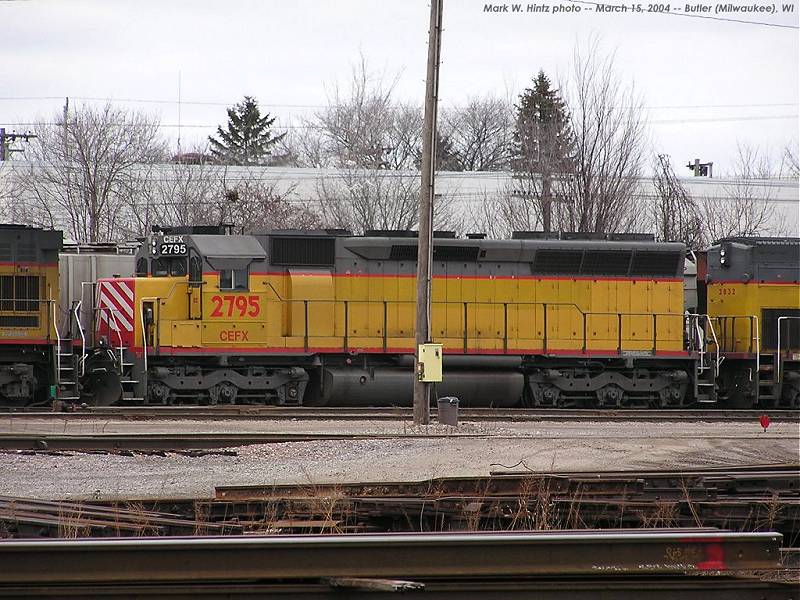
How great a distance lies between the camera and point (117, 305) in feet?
61.2

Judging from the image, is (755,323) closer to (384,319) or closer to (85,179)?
(384,319)

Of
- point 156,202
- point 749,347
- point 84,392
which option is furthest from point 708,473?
point 156,202

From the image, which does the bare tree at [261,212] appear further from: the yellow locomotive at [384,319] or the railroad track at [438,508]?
the railroad track at [438,508]

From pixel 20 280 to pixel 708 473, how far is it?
13740 millimetres

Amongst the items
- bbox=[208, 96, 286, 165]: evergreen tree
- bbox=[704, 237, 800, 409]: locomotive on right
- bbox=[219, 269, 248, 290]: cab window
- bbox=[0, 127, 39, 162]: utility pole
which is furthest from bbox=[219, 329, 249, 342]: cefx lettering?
bbox=[208, 96, 286, 165]: evergreen tree

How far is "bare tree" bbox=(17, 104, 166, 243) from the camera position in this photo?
3553cm

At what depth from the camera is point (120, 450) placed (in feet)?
42.0

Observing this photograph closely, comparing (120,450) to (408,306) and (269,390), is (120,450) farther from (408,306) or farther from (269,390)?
(408,306)

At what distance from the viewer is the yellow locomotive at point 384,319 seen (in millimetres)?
18719

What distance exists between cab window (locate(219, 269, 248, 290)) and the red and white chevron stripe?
168 cm

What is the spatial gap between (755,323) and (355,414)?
8.71 metres

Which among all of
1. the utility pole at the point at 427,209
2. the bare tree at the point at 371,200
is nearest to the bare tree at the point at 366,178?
the bare tree at the point at 371,200

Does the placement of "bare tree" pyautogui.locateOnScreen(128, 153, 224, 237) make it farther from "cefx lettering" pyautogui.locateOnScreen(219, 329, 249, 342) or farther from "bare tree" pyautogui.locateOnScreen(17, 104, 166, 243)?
"cefx lettering" pyautogui.locateOnScreen(219, 329, 249, 342)

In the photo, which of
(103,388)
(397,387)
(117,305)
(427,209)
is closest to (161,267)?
(117,305)
